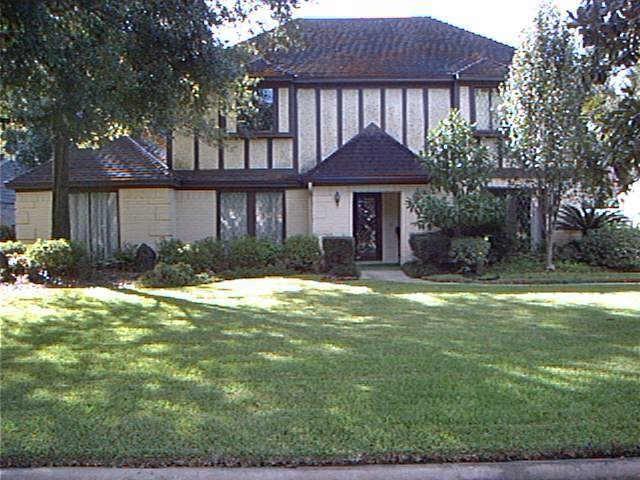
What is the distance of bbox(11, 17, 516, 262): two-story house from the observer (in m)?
19.0

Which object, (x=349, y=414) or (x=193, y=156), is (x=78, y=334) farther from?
(x=193, y=156)

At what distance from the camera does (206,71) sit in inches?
488

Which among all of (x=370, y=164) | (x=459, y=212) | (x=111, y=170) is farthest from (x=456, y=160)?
(x=111, y=170)

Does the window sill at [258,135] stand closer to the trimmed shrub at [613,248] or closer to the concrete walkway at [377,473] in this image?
the trimmed shrub at [613,248]

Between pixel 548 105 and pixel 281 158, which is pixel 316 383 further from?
pixel 281 158

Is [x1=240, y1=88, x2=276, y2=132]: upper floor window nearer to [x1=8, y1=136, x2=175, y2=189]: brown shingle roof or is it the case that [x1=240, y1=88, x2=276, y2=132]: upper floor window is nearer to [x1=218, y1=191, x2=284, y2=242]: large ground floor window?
[x1=218, y1=191, x2=284, y2=242]: large ground floor window

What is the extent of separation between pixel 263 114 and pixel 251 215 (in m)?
3.12

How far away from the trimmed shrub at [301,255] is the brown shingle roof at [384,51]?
17.6 feet

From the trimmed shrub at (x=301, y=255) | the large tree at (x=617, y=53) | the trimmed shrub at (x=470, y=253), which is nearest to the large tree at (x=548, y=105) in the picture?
the trimmed shrub at (x=470, y=253)

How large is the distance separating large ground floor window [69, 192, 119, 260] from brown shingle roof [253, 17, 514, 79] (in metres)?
6.05

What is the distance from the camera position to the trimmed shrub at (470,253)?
1622 cm

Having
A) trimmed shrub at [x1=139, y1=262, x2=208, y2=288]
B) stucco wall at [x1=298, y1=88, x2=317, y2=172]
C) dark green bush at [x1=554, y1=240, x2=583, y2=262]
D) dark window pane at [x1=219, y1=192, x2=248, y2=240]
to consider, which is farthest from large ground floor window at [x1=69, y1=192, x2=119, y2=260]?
dark green bush at [x1=554, y1=240, x2=583, y2=262]

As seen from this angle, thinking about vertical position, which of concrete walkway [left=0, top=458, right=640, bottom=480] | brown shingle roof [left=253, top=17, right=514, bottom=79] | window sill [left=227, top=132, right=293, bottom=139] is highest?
brown shingle roof [left=253, top=17, right=514, bottom=79]

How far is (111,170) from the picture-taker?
1919 cm
